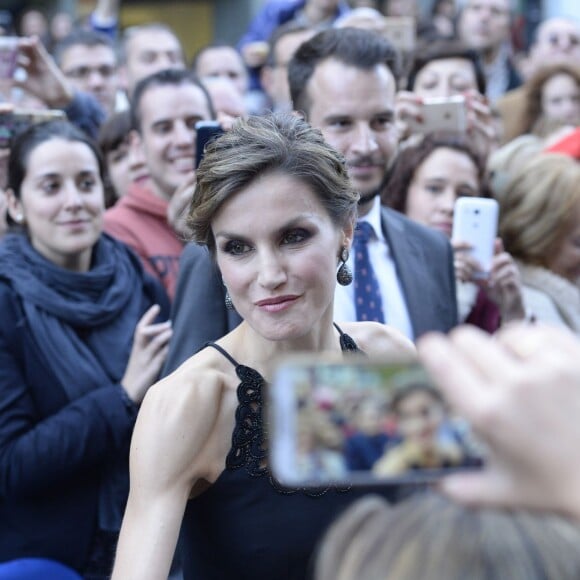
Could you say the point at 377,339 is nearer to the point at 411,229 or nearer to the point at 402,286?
the point at 402,286

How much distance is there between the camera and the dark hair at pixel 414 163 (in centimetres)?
434

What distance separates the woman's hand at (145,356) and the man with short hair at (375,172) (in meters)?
0.59

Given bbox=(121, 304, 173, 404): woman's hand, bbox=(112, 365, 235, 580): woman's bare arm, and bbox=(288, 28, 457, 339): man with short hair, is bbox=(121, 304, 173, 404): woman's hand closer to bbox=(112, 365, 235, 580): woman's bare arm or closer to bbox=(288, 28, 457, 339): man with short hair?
bbox=(288, 28, 457, 339): man with short hair

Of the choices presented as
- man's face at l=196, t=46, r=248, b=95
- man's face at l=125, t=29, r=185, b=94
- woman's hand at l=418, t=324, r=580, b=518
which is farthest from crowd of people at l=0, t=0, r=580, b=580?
man's face at l=196, t=46, r=248, b=95

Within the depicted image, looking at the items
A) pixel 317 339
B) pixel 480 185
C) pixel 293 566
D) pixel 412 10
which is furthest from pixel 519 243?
pixel 412 10

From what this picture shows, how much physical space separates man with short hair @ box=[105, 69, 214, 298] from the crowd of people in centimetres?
1

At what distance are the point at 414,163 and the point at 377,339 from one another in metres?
1.89

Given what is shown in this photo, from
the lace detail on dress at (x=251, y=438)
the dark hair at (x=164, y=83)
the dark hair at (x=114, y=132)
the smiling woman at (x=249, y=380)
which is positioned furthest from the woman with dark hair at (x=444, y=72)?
the lace detail on dress at (x=251, y=438)

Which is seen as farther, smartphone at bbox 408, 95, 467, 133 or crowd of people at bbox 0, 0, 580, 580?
smartphone at bbox 408, 95, 467, 133

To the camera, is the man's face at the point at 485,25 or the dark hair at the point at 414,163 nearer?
the dark hair at the point at 414,163

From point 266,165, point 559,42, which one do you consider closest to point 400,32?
point 559,42

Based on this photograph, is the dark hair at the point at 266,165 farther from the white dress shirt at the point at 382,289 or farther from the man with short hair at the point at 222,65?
the man with short hair at the point at 222,65

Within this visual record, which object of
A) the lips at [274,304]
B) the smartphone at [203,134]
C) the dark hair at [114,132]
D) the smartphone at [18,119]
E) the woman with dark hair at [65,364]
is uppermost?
the smartphone at [203,134]

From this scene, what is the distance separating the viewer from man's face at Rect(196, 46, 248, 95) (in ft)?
22.6
